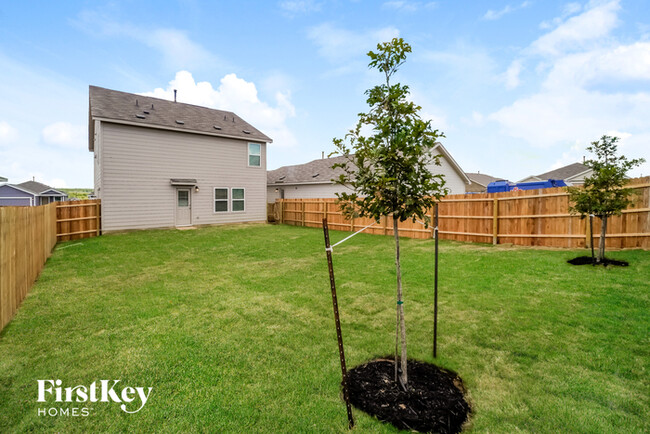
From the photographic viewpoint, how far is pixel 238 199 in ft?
57.8

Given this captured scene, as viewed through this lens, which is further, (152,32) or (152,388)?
(152,32)

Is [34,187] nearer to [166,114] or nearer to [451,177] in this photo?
[166,114]

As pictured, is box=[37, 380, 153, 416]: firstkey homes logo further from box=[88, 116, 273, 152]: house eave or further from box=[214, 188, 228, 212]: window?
box=[214, 188, 228, 212]: window

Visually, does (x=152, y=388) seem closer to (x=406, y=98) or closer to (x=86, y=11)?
(x=406, y=98)

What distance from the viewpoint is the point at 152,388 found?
2773 millimetres

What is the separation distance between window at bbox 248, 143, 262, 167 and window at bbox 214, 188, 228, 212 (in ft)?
7.91

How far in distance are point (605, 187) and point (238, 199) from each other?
15869 mm

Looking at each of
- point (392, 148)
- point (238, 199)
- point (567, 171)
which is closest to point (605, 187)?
point (392, 148)

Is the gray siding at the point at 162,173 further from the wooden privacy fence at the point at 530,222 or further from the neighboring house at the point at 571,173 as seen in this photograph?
the neighboring house at the point at 571,173

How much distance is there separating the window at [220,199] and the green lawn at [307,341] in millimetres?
9493

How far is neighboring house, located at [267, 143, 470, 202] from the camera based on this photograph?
2012 cm

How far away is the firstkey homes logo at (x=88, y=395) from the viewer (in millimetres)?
2492

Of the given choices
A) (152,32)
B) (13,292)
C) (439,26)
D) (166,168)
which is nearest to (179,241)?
(166,168)

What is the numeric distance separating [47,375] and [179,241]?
926 centimetres
